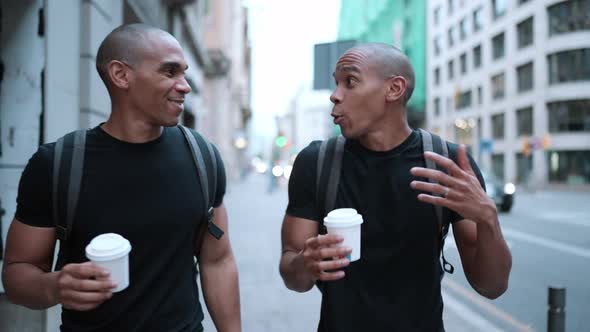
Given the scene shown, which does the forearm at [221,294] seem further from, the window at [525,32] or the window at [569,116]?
the window at [525,32]

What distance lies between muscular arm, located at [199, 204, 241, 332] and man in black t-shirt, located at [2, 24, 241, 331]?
0.20ft

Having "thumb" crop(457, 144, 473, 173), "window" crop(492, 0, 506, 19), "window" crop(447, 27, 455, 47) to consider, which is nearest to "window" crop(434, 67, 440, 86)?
"window" crop(447, 27, 455, 47)

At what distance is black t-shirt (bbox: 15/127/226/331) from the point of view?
188 centimetres

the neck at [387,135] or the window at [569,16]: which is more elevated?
the window at [569,16]

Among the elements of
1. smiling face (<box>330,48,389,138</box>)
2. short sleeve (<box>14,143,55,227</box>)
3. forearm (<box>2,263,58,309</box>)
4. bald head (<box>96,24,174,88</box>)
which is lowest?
forearm (<box>2,263,58,309</box>)

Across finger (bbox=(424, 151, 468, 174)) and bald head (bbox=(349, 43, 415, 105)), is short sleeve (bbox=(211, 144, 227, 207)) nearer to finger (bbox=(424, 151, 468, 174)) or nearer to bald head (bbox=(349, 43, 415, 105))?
bald head (bbox=(349, 43, 415, 105))

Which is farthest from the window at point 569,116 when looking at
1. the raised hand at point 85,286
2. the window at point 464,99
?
the raised hand at point 85,286

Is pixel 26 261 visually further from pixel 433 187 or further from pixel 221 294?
pixel 433 187

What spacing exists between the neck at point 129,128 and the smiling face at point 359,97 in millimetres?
801

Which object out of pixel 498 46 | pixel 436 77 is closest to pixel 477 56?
pixel 498 46

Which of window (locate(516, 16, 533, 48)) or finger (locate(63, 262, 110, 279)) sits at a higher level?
window (locate(516, 16, 533, 48))

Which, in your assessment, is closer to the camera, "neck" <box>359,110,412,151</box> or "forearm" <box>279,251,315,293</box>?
"forearm" <box>279,251,315,293</box>

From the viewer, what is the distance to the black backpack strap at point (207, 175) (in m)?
2.11

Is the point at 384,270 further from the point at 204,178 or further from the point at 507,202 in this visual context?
the point at 507,202
